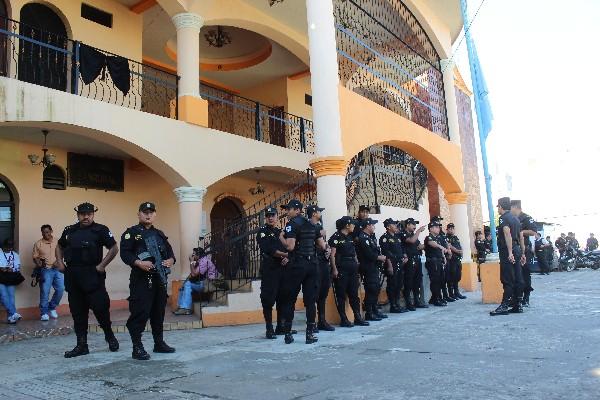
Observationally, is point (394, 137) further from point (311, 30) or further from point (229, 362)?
point (229, 362)

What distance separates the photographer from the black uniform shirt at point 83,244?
19.3 feet

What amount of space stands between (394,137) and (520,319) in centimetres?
448

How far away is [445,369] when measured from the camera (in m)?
4.23

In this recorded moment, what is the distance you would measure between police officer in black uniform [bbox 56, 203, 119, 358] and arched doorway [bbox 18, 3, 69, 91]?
19.3 ft

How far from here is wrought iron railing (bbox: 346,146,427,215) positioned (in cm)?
1320

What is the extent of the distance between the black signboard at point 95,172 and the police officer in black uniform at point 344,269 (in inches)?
271

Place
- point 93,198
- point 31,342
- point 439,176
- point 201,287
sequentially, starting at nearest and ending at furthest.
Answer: point 31,342, point 201,287, point 93,198, point 439,176

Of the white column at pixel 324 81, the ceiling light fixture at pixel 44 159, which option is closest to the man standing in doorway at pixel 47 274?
the ceiling light fixture at pixel 44 159

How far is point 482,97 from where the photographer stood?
1052cm

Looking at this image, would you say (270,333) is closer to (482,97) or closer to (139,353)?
(139,353)

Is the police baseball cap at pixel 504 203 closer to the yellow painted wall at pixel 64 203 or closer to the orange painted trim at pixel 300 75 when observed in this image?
the yellow painted wall at pixel 64 203

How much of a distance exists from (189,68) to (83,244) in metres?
6.45

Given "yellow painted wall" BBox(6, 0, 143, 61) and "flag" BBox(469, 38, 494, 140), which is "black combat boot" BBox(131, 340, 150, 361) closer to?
"flag" BBox(469, 38, 494, 140)

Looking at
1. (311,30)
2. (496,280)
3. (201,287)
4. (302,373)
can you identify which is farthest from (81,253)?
(496,280)
